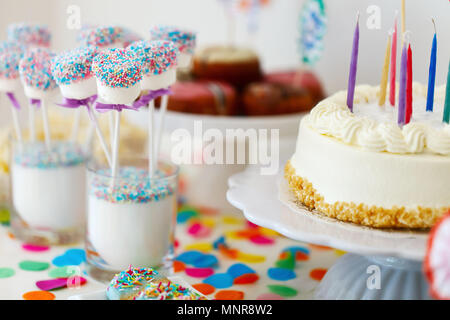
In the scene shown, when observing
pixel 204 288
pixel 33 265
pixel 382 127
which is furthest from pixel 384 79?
pixel 33 265

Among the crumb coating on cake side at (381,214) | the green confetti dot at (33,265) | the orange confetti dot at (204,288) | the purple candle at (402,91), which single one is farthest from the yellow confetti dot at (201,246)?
the purple candle at (402,91)

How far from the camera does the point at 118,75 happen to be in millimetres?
940

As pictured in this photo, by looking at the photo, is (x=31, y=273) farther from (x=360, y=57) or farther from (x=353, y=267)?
(x=360, y=57)

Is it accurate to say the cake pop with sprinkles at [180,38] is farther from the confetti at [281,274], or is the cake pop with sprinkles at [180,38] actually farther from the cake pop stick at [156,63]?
the confetti at [281,274]

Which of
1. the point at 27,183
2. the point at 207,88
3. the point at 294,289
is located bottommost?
the point at 294,289

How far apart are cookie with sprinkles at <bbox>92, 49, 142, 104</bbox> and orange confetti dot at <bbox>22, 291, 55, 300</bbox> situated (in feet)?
1.22

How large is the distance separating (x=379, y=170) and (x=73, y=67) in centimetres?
51

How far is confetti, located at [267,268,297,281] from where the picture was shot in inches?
46.8

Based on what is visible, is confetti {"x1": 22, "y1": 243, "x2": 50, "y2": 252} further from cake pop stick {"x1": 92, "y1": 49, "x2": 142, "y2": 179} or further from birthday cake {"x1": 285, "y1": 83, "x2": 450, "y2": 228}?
birthday cake {"x1": 285, "y1": 83, "x2": 450, "y2": 228}

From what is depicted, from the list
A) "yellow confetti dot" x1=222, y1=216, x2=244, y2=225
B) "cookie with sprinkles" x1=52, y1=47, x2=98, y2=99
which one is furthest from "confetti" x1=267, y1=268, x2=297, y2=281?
"cookie with sprinkles" x1=52, y1=47, x2=98, y2=99

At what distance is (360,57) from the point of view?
1.39 meters

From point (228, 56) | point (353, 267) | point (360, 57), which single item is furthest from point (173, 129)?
point (353, 267)

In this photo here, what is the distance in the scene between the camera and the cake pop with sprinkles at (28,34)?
1.32 meters
